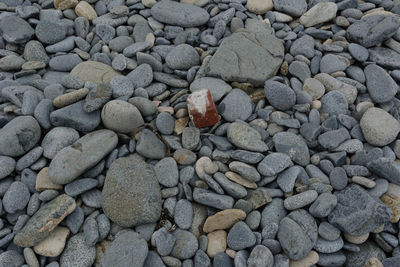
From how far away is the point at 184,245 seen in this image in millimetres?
2043

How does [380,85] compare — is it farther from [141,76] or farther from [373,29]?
[141,76]

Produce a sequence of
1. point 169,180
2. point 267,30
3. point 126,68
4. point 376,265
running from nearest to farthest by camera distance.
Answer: point 376,265 → point 169,180 → point 126,68 → point 267,30

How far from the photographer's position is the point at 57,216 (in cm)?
200

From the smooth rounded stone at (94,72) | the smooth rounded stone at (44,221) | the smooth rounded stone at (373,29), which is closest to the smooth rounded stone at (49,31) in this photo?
the smooth rounded stone at (94,72)

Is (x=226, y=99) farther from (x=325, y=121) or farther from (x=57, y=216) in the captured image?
(x=57, y=216)

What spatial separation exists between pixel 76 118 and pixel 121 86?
0.40 metres

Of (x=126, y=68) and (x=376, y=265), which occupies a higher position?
(x=126, y=68)

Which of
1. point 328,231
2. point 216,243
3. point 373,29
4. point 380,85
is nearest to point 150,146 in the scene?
point 216,243

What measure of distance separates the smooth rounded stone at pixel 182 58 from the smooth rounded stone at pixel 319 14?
1102 millimetres

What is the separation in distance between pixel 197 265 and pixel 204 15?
2.09 metres

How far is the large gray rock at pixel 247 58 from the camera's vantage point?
2.62 metres

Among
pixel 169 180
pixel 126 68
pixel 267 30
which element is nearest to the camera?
pixel 169 180

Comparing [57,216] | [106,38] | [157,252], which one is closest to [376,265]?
[157,252]

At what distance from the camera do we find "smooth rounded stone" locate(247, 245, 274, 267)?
1938 mm
